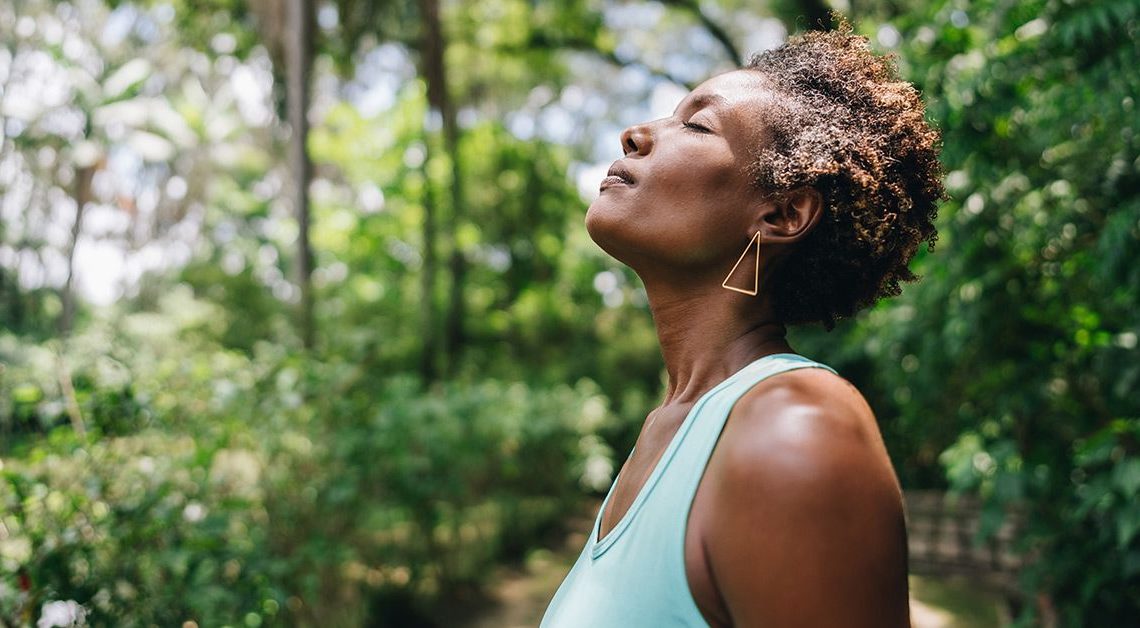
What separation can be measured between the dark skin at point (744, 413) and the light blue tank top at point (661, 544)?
0.06 ft

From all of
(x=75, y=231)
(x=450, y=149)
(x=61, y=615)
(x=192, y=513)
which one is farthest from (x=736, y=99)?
(x=75, y=231)

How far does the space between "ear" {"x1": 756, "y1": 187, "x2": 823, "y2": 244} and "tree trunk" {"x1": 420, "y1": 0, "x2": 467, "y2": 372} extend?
414 inches

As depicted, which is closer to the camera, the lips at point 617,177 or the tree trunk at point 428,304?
the lips at point 617,177

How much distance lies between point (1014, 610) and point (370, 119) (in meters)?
10.9

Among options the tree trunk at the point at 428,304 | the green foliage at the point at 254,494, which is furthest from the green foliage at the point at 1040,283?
the tree trunk at the point at 428,304

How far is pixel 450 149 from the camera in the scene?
12.3 meters

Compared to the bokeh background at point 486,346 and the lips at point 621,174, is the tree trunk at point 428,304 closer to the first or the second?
the bokeh background at point 486,346

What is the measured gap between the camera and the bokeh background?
3236 mm

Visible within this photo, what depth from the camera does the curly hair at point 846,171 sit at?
1.18 m

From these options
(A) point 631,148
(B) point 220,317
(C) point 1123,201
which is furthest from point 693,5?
(A) point 631,148

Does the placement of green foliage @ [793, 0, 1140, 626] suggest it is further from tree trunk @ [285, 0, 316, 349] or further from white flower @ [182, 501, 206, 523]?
tree trunk @ [285, 0, 316, 349]

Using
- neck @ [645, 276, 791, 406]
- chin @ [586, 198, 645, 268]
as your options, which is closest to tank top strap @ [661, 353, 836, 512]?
neck @ [645, 276, 791, 406]

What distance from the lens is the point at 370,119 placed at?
46.3ft

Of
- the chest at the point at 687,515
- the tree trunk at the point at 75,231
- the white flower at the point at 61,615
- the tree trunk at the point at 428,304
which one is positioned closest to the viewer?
the chest at the point at 687,515
